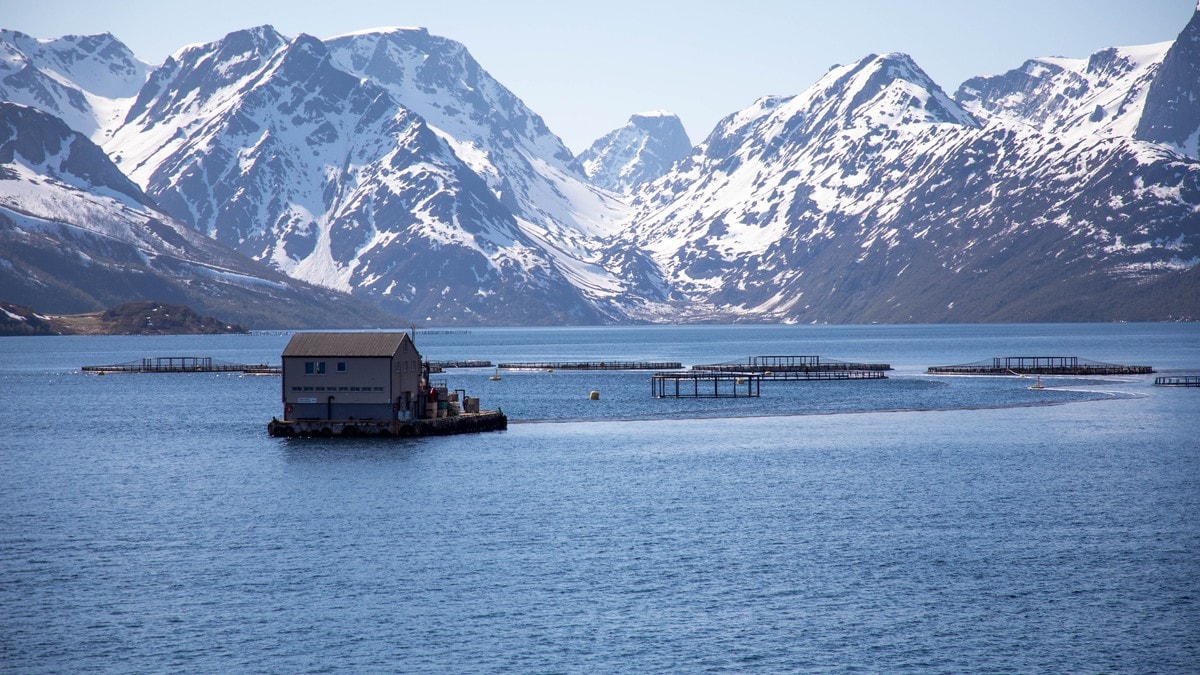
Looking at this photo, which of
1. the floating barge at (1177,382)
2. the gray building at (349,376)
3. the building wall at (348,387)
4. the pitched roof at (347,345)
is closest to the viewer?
the pitched roof at (347,345)

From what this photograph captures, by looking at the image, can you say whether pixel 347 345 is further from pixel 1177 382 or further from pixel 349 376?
pixel 1177 382

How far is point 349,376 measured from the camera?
124 metres

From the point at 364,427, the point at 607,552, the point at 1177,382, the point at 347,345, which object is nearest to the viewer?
the point at 607,552

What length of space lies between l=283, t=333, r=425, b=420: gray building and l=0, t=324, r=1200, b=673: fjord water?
3.88 m

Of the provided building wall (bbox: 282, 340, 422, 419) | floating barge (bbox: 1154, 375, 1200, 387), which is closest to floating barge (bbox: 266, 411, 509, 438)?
building wall (bbox: 282, 340, 422, 419)

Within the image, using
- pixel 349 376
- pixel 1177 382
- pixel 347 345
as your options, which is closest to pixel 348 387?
pixel 349 376

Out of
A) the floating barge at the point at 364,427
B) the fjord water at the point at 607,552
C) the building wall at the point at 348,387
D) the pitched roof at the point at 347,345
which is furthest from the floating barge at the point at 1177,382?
the pitched roof at the point at 347,345

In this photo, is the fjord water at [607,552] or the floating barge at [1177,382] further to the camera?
the floating barge at [1177,382]

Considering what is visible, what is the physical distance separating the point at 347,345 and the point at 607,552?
57.4m

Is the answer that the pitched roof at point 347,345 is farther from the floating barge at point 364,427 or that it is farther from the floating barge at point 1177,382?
the floating barge at point 1177,382

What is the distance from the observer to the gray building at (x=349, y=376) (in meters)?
123

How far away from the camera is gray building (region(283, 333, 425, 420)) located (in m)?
123

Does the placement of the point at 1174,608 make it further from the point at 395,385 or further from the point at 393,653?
the point at 395,385

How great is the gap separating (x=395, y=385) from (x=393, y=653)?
235 ft
